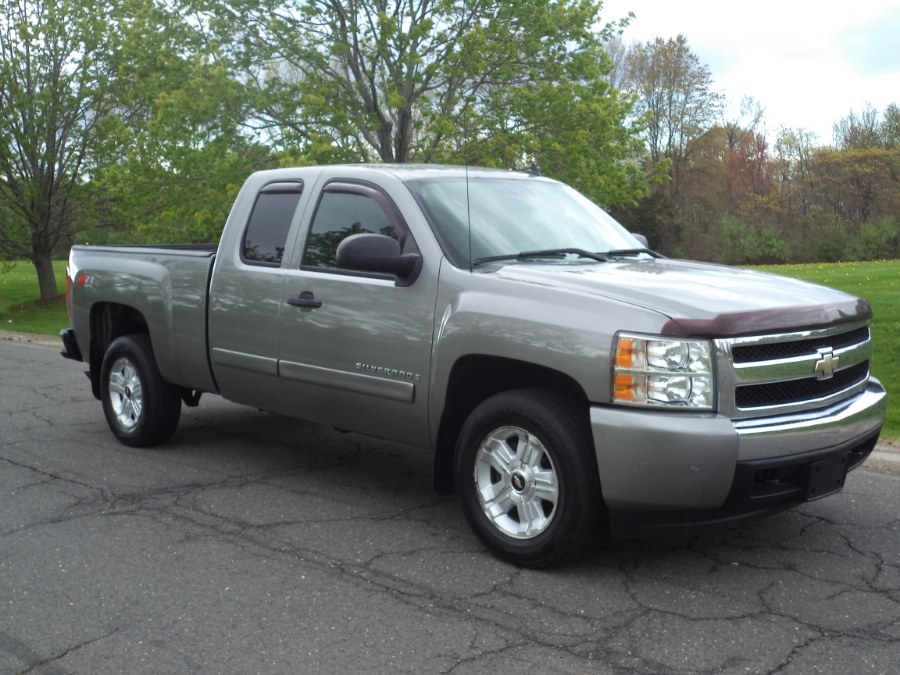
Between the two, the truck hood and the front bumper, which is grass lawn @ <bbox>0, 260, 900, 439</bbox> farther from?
the front bumper

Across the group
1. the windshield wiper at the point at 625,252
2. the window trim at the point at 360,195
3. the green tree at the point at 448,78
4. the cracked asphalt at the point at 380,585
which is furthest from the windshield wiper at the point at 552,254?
the green tree at the point at 448,78

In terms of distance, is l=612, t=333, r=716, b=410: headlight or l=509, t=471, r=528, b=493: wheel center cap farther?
l=509, t=471, r=528, b=493: wheel center cap

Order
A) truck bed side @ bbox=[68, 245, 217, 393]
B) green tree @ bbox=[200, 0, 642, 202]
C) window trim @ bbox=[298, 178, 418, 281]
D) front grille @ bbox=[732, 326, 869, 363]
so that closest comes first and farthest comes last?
front grille @ bbox=[732, 326, 869, 363], window trim @ bbox=[298, 178, 418, 281], truck bed side @ bbox=[68, 245, 217, 393], green tree @ bbox=[200, 0, 642, 202]

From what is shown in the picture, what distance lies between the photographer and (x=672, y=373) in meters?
4.15

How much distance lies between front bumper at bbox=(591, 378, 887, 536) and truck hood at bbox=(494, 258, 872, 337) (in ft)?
1.31

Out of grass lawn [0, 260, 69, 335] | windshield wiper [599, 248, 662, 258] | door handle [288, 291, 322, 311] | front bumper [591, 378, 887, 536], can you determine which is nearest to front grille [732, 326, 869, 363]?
front bumper [591, 378, 887, 536]

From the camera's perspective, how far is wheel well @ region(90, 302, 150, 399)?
758 cm

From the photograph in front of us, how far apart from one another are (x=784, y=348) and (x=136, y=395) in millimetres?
4761

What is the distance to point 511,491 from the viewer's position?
468cm

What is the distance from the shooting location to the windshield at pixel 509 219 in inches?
208

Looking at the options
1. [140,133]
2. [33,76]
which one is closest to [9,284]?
[33,76]

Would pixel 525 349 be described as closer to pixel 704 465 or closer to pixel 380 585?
pixel 704 465

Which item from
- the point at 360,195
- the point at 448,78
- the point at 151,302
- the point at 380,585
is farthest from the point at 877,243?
the point at 380,585

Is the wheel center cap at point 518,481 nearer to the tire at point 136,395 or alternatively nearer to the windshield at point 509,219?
the windshield at point 509,219
